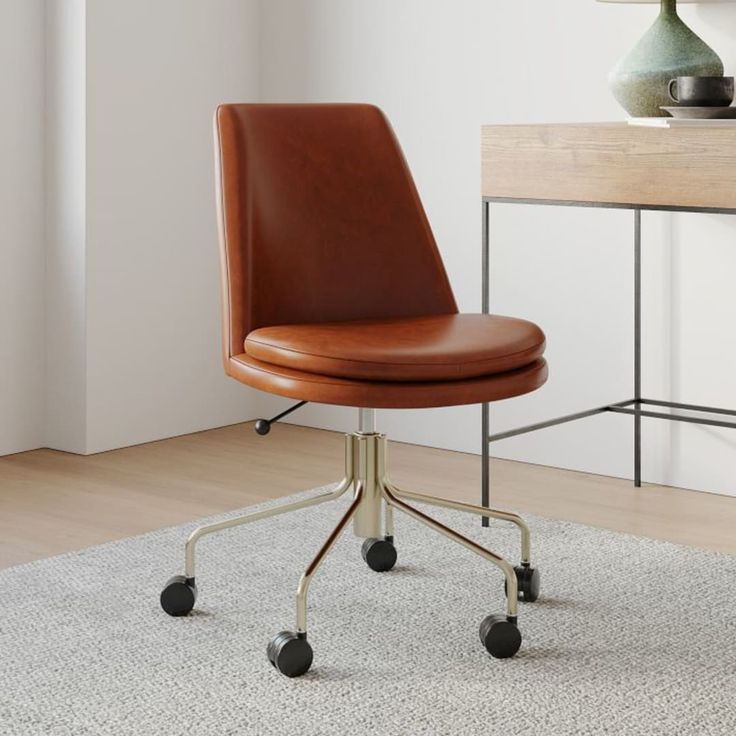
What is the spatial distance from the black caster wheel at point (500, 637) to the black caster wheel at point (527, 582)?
0.24m

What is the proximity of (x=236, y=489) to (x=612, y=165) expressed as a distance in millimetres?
1209

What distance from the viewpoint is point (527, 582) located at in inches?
96.5

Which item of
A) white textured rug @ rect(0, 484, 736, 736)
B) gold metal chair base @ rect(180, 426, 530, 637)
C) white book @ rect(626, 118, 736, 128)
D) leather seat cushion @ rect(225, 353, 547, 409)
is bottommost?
white textured rug @ rect(0, 484, 736, 736)

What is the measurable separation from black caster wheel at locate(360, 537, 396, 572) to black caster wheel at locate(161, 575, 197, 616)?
1.27 feet

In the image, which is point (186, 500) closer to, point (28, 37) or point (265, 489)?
point (265, 489)

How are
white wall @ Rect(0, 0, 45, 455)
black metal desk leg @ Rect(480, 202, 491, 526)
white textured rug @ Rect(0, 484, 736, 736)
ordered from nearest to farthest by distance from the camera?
white textured rug @ Rect(0, 484, 736, 736) < black metal desk leg @ Rect(480, 202, 491, 526) < white wall @ Rect(0, 0, 45, 455)

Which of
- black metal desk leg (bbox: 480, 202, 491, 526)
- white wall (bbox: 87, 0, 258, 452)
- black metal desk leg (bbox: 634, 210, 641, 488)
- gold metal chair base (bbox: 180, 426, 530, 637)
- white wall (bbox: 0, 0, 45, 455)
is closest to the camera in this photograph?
gold metal chair base (bbox: 180, 426, 530, 637)

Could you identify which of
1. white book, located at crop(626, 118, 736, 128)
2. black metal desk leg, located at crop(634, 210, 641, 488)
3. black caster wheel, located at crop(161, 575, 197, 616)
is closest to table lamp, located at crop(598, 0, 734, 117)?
white book, located at crop(626, 118, 736, 128)

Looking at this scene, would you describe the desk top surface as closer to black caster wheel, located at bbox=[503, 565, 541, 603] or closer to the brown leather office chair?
the brown leather office chair

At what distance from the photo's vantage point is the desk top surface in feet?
8.46

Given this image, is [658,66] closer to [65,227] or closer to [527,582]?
[527,582]

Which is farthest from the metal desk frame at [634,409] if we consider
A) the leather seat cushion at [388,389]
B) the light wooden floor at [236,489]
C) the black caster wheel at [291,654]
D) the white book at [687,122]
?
the black caster wheel at [291,654]

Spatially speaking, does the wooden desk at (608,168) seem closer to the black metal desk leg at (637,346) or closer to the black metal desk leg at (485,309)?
the black metal desk leg at (485,309)

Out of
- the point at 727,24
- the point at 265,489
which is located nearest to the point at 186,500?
the point at 265,489
